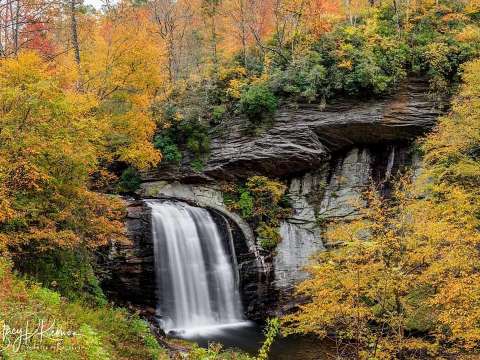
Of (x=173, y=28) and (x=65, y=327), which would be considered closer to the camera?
(x=65, y=327)

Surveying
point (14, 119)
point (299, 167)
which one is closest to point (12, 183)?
point (14, 119)

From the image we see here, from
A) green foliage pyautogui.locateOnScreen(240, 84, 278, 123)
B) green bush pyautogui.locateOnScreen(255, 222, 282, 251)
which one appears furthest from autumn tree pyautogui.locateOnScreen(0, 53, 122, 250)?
green foliage pyautogui.locateOnScreen(240, 84, 278, 123)

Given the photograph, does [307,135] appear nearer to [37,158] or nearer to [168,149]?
[168,149]

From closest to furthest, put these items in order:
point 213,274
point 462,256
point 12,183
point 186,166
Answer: point 12,183, point 462,256, point 213,274, point 186,166

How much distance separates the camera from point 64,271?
11305 millimetres

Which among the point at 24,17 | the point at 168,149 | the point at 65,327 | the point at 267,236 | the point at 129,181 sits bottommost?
the point at 267,236

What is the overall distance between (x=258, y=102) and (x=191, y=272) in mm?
8451

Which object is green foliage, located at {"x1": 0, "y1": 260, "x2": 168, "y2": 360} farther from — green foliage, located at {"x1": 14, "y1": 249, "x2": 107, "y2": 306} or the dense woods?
green foliage, located at {"x1": 14, "y1": 249, "x2": 107, "y2": 306}

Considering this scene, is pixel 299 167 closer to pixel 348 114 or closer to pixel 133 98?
pixel 348 114

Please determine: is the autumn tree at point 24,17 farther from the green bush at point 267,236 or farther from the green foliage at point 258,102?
the green bush at point 267,236

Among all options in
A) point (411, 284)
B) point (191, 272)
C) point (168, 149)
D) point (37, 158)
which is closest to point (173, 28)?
point (168, 149)

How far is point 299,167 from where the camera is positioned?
815 inches

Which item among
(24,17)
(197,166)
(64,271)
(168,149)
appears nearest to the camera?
(64,271)

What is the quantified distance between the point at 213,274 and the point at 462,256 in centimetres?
1007
